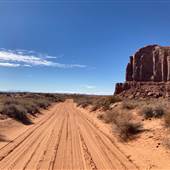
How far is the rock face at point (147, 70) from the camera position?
79875mm

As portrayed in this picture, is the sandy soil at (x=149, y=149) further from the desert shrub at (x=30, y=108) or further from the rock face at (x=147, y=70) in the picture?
the rock face at (x=147, y=70)

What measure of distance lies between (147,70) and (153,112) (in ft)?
251

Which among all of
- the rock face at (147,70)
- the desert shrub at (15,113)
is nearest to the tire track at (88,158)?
the desert shrub at (15,113)

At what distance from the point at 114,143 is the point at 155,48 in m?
87.9

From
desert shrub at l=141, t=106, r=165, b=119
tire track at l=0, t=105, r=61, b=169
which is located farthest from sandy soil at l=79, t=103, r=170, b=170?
tire track at l=0, t=105, r=61, b=169

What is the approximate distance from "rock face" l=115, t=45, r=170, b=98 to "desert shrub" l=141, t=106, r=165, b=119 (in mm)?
53657

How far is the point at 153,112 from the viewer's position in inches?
728

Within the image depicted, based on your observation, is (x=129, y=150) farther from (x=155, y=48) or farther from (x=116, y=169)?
(x=155, y=48)

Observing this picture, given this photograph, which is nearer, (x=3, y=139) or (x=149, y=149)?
(x=149, y=149)

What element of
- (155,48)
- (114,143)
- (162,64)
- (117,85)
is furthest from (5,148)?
(155,48)

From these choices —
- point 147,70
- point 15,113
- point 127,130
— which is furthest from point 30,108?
point 147,70

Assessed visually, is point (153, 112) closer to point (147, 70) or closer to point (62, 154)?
point (62, 154)

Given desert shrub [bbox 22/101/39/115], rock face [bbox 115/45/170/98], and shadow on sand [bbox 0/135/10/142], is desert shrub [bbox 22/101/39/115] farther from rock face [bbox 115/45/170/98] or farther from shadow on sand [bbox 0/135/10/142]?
rock face [bbox 115/45/170/98]

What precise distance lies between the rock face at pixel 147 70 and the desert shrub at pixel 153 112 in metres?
53.7
